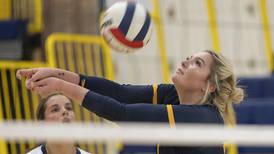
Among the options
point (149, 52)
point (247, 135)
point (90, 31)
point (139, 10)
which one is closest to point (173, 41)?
point (149, 52)

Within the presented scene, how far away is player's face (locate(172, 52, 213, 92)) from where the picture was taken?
393cm

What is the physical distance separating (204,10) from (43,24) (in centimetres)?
299

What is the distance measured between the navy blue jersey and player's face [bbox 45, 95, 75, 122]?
1.25 metres

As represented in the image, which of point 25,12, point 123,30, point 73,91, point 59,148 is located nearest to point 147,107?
point 73,91

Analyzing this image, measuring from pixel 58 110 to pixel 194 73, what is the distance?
179cm

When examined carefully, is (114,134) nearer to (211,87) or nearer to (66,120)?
(211,87)

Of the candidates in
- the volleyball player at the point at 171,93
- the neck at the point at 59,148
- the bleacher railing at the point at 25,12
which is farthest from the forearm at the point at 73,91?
the bleacher railing at the point at 25,12

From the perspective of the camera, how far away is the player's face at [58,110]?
544 centimetres

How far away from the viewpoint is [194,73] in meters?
3.97

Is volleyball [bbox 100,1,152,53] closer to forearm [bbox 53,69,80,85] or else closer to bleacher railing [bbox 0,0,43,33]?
forearm [bbox 53,69,80,85]

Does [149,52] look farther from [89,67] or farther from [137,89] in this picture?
[137,89]

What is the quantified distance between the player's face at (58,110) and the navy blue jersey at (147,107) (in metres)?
1.25

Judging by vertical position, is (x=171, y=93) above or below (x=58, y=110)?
above

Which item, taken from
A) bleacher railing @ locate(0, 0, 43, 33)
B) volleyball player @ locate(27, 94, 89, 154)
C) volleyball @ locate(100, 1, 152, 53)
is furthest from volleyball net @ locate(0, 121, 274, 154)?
bleacher railing @ locate(0, 0, 43, 33)
